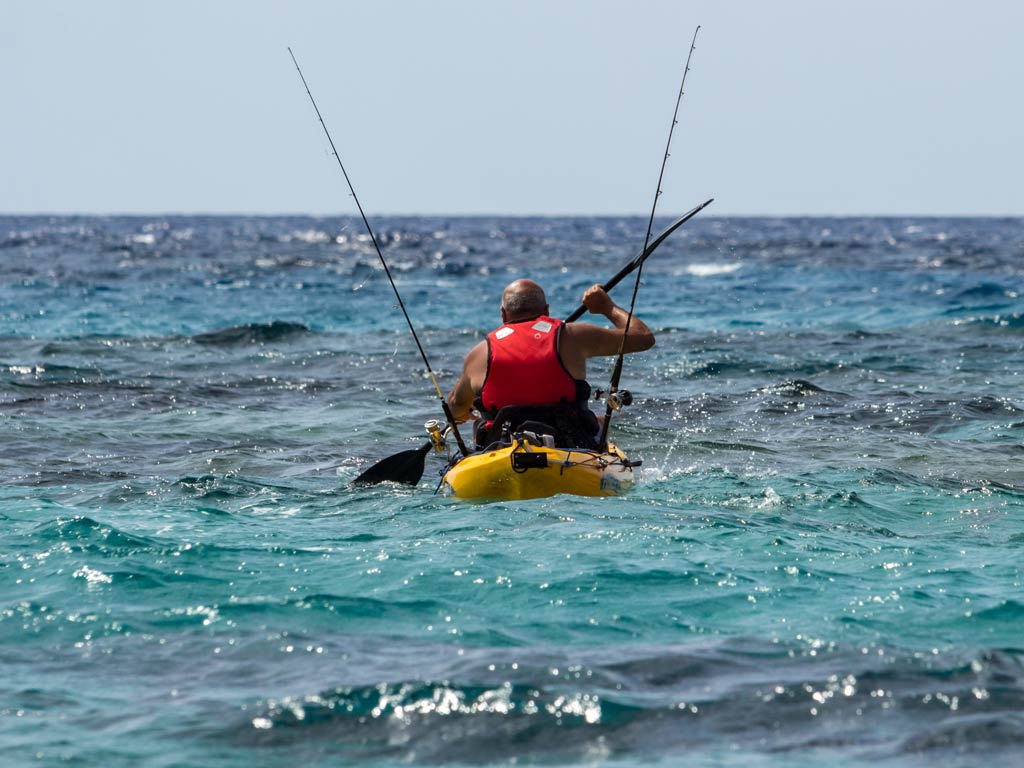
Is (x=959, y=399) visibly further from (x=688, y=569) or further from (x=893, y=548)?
(x=688, y=569)

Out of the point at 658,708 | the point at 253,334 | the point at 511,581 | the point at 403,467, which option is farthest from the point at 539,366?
the point at 253,334

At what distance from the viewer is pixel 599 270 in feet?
139

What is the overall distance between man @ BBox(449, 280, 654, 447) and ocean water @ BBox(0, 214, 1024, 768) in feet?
1.95

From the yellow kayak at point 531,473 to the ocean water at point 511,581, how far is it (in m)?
0.11

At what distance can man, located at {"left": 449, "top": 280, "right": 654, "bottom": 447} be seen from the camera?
8.61 metres

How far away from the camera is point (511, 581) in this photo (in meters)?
6.81

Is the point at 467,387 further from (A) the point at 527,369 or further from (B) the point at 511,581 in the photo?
(B) the point at 511,581

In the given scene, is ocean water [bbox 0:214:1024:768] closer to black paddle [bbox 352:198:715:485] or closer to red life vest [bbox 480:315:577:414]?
black paddle [bbox 352:198:715:485]

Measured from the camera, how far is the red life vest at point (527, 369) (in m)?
8.59

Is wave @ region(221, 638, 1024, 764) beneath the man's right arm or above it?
beneath

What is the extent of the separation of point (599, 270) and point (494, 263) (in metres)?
5.37

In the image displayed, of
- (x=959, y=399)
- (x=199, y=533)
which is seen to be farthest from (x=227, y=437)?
(x=959, y=399)

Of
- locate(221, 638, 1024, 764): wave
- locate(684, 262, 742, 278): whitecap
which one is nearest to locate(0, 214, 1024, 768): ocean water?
locate(221, 638, 1024, 764): wave

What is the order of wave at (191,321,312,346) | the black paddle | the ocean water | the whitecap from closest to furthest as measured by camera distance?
1. the ocean water
2. the black paddle
3. wave at (191,321,312,346)
4. the whitecap
